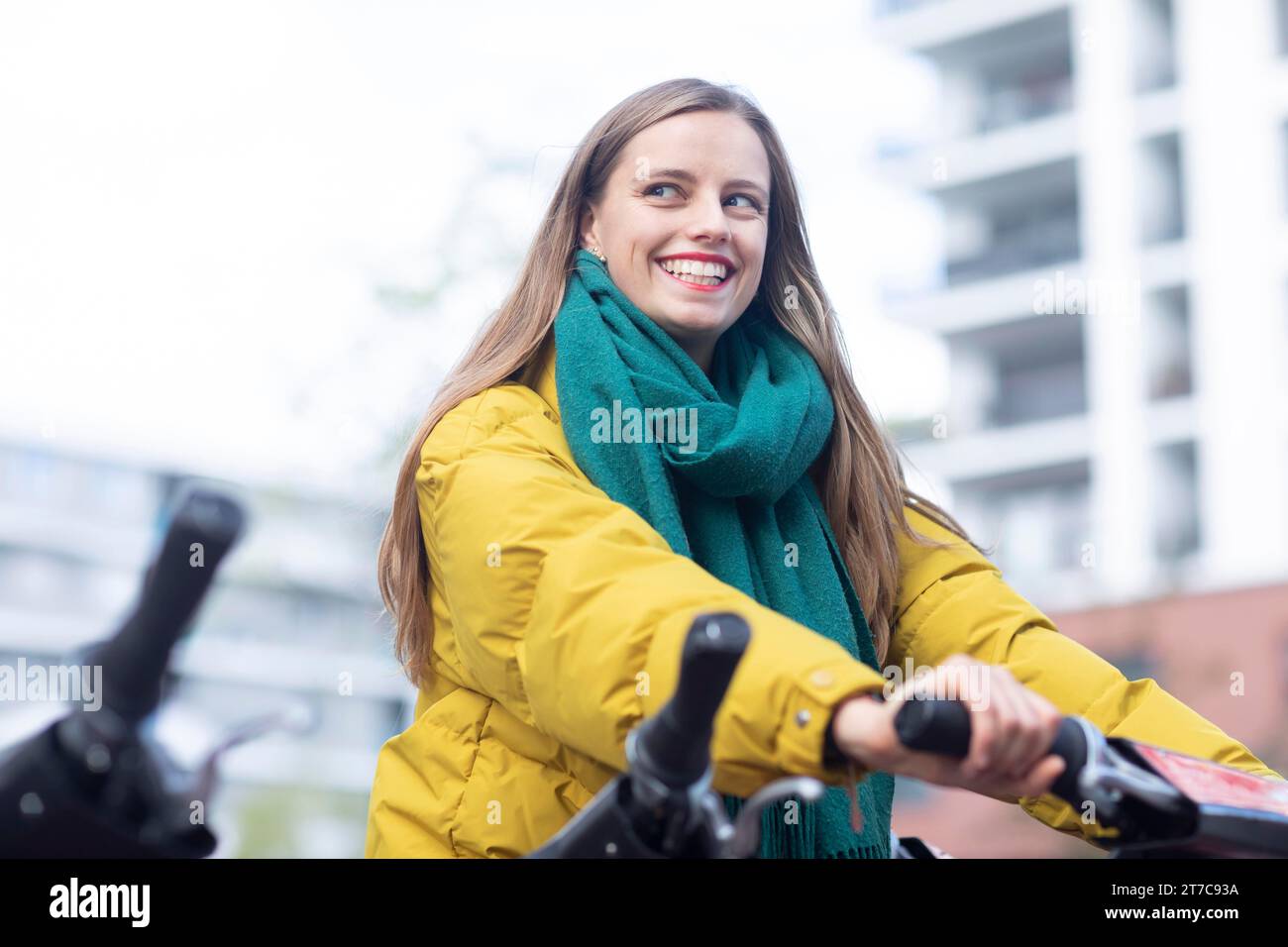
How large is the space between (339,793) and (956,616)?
68.5 feet

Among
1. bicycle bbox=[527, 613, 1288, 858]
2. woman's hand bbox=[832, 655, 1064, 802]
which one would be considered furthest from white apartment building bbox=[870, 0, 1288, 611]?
woman's hand bbox=[832, 655, 1064, 802]

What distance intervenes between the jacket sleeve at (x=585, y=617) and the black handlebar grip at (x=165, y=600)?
1.68ft

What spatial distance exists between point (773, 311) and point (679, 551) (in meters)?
0.75

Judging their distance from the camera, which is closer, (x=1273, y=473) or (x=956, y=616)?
(x=956, y=616)

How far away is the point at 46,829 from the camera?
1747 mm

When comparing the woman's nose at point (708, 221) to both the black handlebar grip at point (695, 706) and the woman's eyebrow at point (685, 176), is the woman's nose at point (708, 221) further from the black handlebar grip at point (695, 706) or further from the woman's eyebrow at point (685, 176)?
the black handlebar grip at point (695, 706)

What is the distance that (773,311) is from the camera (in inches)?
119

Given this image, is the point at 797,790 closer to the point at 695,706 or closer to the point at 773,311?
the point at 695,706

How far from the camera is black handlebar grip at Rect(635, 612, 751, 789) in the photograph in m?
1.63

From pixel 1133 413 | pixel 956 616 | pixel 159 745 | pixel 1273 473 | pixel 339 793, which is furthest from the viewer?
pixel 1133 413

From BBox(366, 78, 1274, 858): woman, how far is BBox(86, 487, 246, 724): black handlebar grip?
545 mm

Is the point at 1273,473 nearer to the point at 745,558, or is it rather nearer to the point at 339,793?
the point at 339,793
